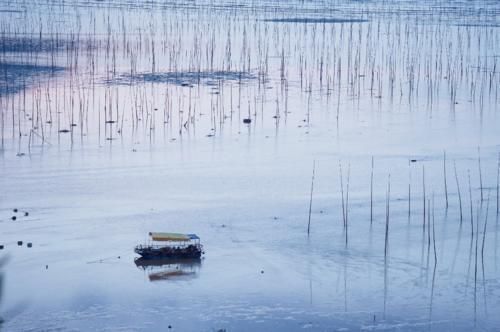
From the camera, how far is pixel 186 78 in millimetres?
16516

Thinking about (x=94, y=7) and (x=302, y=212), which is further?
(x=94, y=7)

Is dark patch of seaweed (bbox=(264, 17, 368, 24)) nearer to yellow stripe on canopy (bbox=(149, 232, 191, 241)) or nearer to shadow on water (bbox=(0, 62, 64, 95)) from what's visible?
shadow on water (bbox=(0, 62, 64, 95))

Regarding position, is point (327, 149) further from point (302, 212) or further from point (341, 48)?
point (341, 48)

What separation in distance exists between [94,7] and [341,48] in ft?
38.4

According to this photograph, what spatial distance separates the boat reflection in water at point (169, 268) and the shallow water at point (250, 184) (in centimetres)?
2

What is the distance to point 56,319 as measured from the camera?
630 centimetres

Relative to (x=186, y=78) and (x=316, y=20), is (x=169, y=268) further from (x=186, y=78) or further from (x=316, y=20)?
(x=316, y=20)

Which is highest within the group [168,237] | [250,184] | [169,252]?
[250,184]

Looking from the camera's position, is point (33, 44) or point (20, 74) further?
point (33, 44)

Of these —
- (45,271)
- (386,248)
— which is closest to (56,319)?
(45,271)

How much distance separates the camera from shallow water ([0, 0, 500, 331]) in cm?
674

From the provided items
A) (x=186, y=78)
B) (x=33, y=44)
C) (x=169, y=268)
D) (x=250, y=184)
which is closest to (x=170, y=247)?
(x=169, y=268)

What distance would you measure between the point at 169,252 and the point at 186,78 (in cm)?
931

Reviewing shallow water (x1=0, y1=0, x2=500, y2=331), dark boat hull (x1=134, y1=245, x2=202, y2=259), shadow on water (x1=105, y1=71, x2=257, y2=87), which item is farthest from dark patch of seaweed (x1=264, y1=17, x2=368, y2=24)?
dark boat hull (x1=134, y1=245, x2=202, y2=259)
